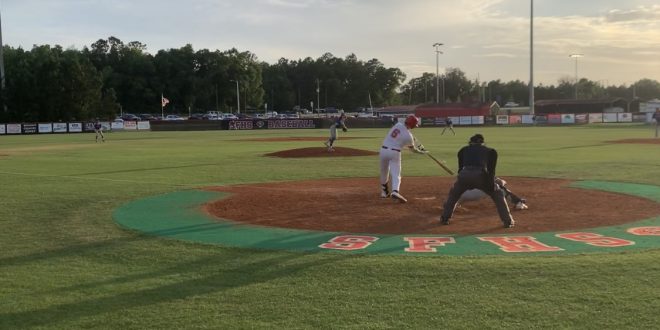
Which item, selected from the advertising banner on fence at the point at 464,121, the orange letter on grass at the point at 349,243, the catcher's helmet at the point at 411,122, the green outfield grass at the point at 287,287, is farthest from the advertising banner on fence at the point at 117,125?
the orange letter on grass at the point at 349,243

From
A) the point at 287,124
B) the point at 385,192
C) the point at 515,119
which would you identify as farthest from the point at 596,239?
the point at 515,119

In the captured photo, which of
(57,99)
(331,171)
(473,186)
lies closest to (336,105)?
(57,99)

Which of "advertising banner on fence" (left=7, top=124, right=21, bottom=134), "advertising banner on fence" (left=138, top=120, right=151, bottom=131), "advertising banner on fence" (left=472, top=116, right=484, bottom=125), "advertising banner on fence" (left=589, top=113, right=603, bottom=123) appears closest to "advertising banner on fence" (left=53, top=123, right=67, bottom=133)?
"advertising banner on fence" (left=7, top=124, right=21, bottom=134)

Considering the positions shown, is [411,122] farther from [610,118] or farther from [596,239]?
[610,118]

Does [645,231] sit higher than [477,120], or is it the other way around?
Answer: [477,120]

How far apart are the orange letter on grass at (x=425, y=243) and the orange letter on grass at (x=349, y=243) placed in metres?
0.58

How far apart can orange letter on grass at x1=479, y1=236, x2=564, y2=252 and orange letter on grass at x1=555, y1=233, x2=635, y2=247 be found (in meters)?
0.61

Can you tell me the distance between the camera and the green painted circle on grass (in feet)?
26.2

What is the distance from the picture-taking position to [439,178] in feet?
55.7

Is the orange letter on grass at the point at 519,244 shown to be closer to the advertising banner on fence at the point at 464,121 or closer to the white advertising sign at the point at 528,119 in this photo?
the advertising banner on fence at the point at 464,121

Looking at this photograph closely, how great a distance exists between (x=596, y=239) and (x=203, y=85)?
128 m

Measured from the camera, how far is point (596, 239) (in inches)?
336

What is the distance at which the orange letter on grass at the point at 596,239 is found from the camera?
8188 mm

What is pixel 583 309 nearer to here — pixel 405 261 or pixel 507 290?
pixel 507 290
